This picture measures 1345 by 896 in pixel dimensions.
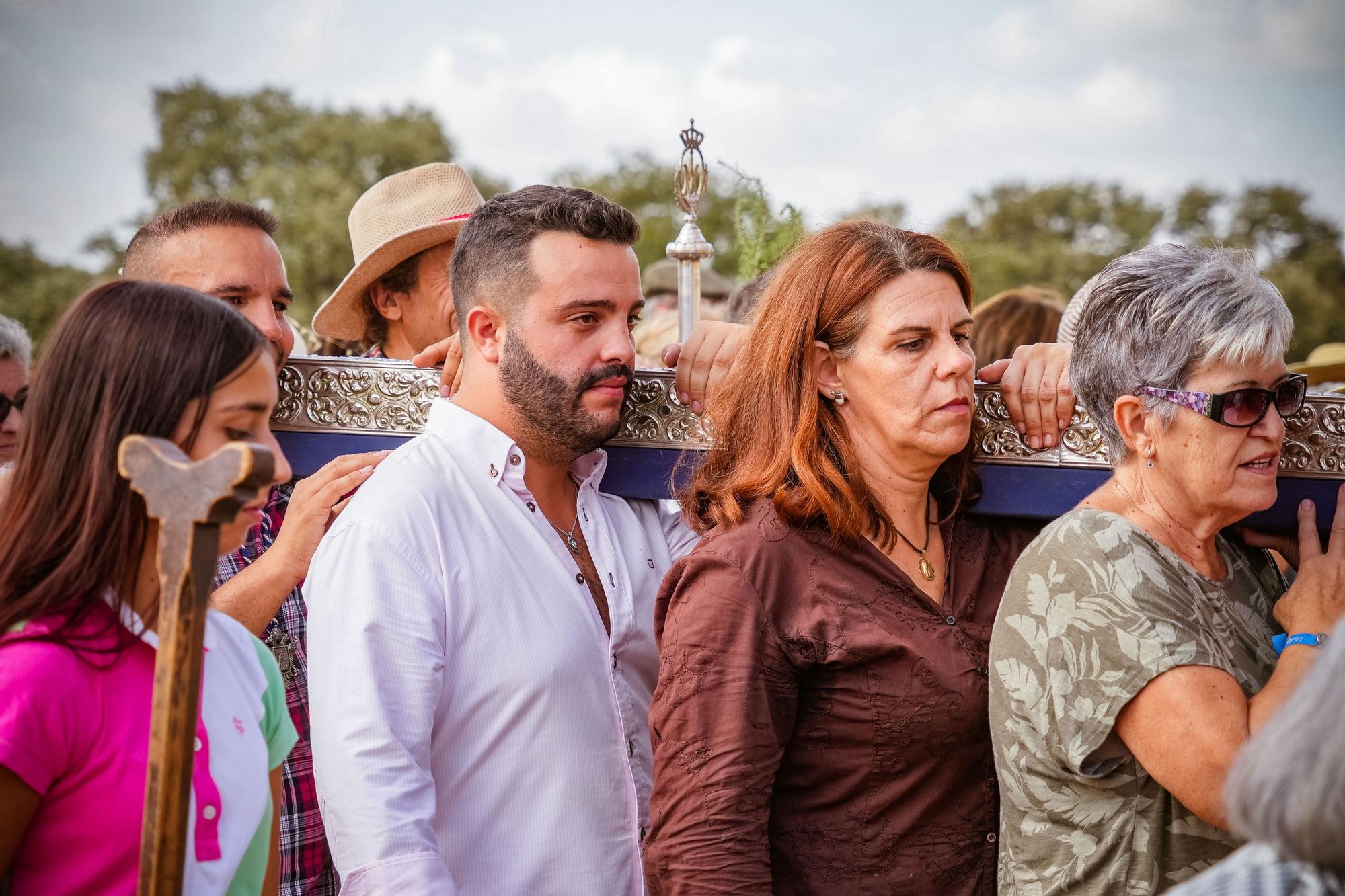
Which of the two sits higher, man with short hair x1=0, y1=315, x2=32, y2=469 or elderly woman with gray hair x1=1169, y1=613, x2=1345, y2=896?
man with short hair x1=0, y1=315, x2=32, y2=469

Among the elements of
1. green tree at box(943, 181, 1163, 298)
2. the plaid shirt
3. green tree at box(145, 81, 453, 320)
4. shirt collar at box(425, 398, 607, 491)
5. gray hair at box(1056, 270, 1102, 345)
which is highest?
green tree at box(145, 81, 453, 320)


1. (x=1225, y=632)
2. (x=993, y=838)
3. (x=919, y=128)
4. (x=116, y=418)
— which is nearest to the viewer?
(x=116, y=418)

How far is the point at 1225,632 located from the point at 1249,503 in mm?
236

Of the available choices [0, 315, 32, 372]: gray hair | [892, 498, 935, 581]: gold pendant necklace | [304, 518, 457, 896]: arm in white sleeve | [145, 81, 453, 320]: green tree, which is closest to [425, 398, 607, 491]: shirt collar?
[304, 518, 457, 896]: arm in white sleeve

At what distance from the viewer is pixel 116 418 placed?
5.33 feet

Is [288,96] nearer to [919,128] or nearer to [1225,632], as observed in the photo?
[919,128]

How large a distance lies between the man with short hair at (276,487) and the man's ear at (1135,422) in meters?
1.55

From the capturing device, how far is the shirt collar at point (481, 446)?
Answer: 2.67 metres

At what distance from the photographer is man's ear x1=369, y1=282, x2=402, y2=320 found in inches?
152

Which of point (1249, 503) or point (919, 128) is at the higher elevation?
point (919, 128)

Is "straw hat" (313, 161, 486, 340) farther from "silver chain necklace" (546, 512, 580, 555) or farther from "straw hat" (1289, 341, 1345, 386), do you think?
"straw hat" (1289, 341, 1345, 386)

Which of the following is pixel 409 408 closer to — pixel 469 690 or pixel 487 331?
pixel 487 331

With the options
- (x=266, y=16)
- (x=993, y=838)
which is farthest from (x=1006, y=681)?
(x=266, y=16)

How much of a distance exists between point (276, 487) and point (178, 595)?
171cm
